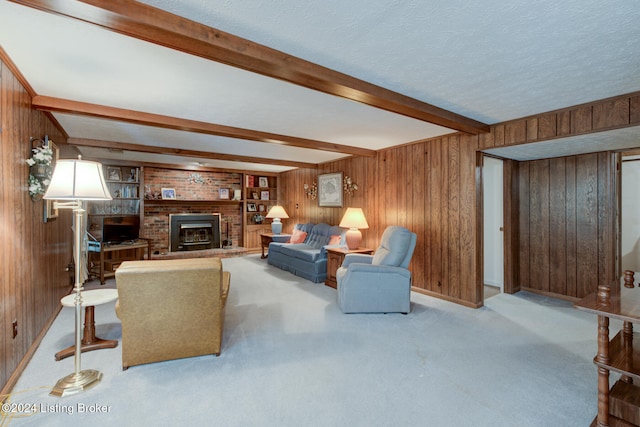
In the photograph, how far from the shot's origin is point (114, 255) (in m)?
5.54

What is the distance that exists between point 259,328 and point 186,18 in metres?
2.64

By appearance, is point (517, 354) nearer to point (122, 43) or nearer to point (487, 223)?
point (487, 223)

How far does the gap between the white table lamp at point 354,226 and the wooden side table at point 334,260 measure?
0.14 m

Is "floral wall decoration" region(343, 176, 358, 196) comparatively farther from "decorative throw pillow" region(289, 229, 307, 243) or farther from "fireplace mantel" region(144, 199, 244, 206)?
"fireplace mantel" region(144, 199, 244, 206)

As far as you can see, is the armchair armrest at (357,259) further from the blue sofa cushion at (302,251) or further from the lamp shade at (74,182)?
the lamp shade at (74,182)

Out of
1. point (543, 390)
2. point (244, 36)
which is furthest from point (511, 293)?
point (244, 36)

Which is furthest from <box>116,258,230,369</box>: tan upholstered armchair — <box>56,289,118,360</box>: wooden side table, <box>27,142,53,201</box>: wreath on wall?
<box>27,142,53,201</box>: wreath on wall

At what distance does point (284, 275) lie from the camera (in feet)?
17.4

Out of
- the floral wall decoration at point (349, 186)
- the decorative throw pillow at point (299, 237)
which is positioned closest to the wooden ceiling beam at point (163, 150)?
the floral wall decoration at point (349, 186)

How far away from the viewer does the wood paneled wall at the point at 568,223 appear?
3.73 m

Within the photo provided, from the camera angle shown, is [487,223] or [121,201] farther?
[121,201]

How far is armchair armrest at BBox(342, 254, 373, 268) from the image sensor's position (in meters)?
3.95

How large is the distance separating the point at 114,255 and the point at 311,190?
13.7ft

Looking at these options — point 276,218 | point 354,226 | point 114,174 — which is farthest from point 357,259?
point 114,174
